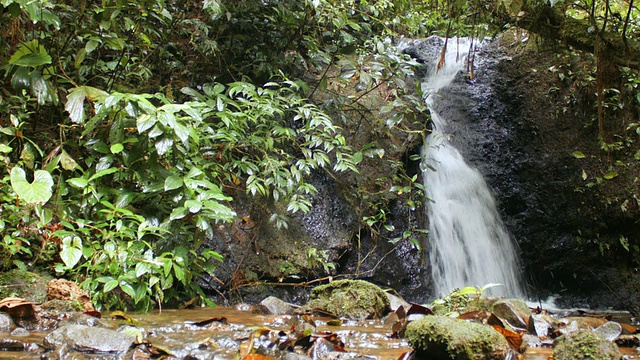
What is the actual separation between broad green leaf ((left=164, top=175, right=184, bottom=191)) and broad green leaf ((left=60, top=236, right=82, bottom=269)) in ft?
2.19

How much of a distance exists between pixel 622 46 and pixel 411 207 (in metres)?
2.89

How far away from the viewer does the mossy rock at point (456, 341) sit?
1.96 meters

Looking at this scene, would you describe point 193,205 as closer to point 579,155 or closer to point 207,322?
point 207,322

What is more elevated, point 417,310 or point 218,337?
→ point 218,337

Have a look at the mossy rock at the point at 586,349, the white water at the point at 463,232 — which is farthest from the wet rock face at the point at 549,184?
the mossy rock at the point at 586,349

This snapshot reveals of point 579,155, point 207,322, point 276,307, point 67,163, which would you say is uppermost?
point 67,163

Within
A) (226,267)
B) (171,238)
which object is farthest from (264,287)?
(171,238)

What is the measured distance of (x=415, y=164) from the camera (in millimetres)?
6152

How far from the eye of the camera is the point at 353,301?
140 inches

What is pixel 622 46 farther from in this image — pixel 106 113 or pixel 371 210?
pixel 106 113

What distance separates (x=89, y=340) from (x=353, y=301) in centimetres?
199

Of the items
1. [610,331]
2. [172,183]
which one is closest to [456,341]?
[610,331]

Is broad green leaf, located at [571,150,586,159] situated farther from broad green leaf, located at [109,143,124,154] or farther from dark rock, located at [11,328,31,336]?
dark rock, located at [11,328,31,336]

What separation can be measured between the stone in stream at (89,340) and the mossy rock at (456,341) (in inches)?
50.2
